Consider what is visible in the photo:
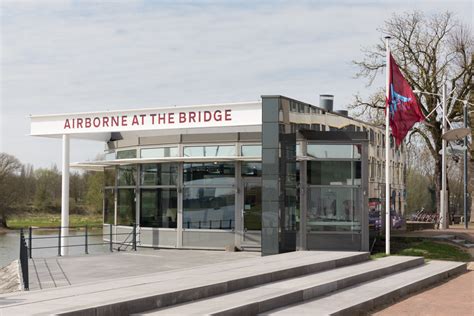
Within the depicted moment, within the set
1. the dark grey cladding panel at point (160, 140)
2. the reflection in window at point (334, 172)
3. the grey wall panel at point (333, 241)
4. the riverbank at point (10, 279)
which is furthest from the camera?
the dark grey cladding panel at point (160, 140)

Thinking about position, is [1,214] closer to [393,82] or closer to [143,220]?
[143,220]

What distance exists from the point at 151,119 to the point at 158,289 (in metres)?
10.8

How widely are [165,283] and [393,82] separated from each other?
11556 mm

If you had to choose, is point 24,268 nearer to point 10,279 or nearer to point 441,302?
point 10,279

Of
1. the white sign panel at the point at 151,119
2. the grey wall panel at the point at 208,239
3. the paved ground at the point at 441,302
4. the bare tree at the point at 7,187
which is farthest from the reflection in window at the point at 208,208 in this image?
the bare tree at the point at 7,187

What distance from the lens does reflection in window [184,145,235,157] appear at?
2070cm

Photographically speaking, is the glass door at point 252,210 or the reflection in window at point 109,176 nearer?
the glass door at point 252,210

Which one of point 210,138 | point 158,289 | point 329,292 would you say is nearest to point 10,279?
point 158,289

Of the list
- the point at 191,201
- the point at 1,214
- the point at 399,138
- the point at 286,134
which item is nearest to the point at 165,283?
the point at 286,134

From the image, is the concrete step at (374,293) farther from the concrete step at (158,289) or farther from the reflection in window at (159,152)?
the reflection in window at (159,152)

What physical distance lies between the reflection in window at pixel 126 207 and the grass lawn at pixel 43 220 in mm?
35822

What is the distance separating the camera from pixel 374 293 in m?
13.2

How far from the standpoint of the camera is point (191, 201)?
21.4 meters

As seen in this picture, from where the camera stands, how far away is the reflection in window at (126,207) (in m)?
22.8
